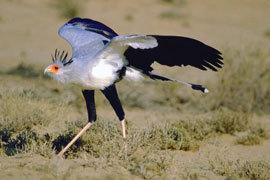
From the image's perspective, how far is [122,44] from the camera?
465 cm

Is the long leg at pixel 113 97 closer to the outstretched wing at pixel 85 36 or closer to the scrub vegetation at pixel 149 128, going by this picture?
the scrub vegetation at pixel 149 128

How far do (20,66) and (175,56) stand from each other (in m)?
4.92

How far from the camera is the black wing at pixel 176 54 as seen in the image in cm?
470

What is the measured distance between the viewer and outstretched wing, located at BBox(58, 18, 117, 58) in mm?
5199

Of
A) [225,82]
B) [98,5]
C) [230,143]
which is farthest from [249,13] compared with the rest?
[230,143]

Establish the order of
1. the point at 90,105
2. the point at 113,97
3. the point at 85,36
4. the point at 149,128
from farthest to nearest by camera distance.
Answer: the point at 149,128, the point at 85,36, the point at 90,105, the point at 113,97

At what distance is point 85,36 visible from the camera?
5.42 metres

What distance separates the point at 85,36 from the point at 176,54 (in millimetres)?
1152

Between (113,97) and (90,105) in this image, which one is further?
(90,105)

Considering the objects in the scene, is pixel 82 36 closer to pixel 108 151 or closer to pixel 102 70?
pixel 102 70

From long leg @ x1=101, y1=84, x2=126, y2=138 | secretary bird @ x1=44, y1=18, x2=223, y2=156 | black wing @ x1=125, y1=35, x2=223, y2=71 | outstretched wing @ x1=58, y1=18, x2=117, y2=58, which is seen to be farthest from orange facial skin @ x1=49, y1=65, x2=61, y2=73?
black wing @ x1=125, y1=35, x2=223, y2=71

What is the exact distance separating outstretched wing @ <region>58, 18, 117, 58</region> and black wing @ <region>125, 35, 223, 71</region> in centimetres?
47

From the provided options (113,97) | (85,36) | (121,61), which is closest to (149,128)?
(113,97)

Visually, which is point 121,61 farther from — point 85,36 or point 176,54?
point 85,36
